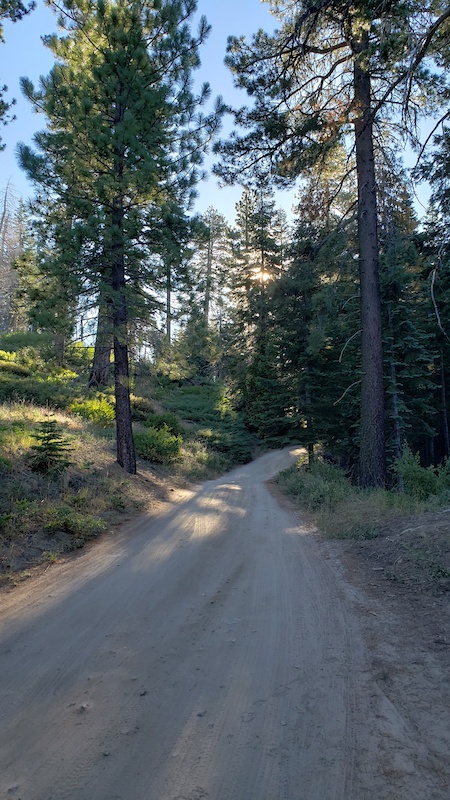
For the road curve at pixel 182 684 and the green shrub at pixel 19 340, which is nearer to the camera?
the road curve at pixel 182 684

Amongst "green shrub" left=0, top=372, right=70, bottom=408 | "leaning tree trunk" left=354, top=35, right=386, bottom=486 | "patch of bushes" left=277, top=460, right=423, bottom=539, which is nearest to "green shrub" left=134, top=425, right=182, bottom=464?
"green shrub" left=0, top=372, right=70, bottom=408

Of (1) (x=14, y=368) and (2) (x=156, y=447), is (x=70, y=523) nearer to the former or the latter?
(2) (x=156, y=447)

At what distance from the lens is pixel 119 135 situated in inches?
377

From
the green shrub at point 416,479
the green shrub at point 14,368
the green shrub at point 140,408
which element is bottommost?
the green shrub at point 416,479

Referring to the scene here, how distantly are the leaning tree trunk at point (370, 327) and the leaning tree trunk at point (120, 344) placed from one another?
18.5 feet

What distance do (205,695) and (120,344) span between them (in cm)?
872

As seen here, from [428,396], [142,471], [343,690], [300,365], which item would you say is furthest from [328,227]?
[343,690]

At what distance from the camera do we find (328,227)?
517 inches

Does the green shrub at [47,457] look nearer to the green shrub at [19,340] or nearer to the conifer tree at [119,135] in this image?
the conifer tree at [119,135]

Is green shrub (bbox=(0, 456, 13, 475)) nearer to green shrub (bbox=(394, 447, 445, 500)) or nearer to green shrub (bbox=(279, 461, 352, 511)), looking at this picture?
green shrub (bbox=(279, 461, 352, 511))

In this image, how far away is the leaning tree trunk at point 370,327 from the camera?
10.8 meters

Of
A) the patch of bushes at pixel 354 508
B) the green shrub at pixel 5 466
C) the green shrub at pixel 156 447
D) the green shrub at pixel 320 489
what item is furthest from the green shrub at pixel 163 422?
the green shrub at pixel 5 466

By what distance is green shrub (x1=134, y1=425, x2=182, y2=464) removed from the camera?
591 inches

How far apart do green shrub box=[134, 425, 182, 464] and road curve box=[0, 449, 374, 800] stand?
9.08 m
